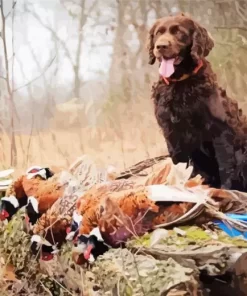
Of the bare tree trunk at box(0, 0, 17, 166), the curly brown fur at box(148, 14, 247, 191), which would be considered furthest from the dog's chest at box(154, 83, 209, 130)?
the bare tree trunk at box(0, 0, 17, 166)

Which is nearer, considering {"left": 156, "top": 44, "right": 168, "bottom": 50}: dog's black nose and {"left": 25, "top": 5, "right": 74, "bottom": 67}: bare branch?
{"left": 156, "top": 44, "right": 168, "bottom": 50}: dog's black nose

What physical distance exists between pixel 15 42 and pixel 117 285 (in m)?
0.76

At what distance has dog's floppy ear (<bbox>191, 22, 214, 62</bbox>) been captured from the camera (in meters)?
1.33

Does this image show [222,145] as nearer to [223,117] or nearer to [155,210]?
[223,117]

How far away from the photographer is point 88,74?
152 cm

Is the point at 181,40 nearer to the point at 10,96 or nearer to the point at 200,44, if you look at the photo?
the point at 200,44

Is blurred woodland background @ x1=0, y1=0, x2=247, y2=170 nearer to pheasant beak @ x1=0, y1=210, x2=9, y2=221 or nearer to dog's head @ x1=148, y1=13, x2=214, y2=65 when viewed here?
dog's head @ x1=148, y1=13, x2=214, y2=65

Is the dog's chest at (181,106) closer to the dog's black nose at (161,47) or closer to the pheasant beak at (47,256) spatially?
the dog's black nose at (161,47)

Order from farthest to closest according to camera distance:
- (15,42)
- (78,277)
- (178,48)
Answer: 1. (15,42)
2. (78,277)
3. (178,48)

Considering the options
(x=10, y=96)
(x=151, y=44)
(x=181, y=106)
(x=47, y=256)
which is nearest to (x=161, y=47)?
(x=151, y=44)

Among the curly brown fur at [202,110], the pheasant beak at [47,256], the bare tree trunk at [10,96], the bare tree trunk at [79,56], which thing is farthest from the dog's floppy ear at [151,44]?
the pheasant beak at [47,256]

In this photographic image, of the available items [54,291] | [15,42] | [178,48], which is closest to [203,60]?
[178,48]

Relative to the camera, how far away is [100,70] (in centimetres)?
150

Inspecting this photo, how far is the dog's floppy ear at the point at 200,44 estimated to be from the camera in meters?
1.33
